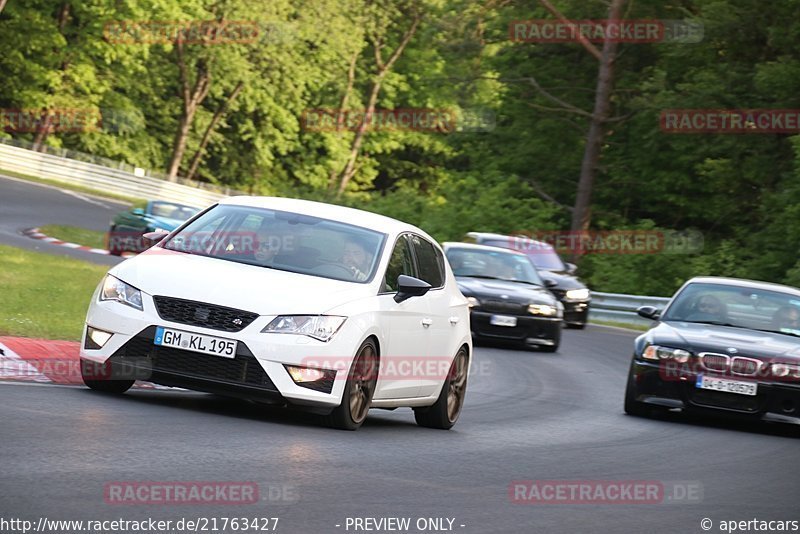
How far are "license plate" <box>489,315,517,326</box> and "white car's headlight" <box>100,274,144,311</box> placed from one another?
1234 centimetres

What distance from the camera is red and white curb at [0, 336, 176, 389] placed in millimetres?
11477

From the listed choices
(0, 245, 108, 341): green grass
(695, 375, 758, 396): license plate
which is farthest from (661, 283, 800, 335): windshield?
(0, 245, 108, 341): green grass

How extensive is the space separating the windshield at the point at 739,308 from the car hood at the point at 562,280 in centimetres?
1328

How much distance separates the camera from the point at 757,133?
43688 millimetres

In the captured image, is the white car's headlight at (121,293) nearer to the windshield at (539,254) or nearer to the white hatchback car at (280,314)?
the white hatchback car at (280,314)

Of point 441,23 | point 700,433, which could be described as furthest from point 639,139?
point 700,433

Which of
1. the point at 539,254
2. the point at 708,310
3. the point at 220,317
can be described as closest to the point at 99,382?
the point at 220,317

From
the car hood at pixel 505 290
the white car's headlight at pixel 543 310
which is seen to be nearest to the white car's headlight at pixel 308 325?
the car hood at pixel 505 290

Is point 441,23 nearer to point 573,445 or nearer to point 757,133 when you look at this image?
point 757,133

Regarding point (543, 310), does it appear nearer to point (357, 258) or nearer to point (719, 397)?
point (719, 397)

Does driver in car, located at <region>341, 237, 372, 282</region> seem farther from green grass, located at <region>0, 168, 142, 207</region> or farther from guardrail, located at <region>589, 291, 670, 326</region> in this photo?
green grass, located at <region>0, 168, 142, 207</region>

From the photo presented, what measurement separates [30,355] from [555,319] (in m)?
12.1

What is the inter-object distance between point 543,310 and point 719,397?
8.71 meters

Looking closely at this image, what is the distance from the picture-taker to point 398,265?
11617 mm
